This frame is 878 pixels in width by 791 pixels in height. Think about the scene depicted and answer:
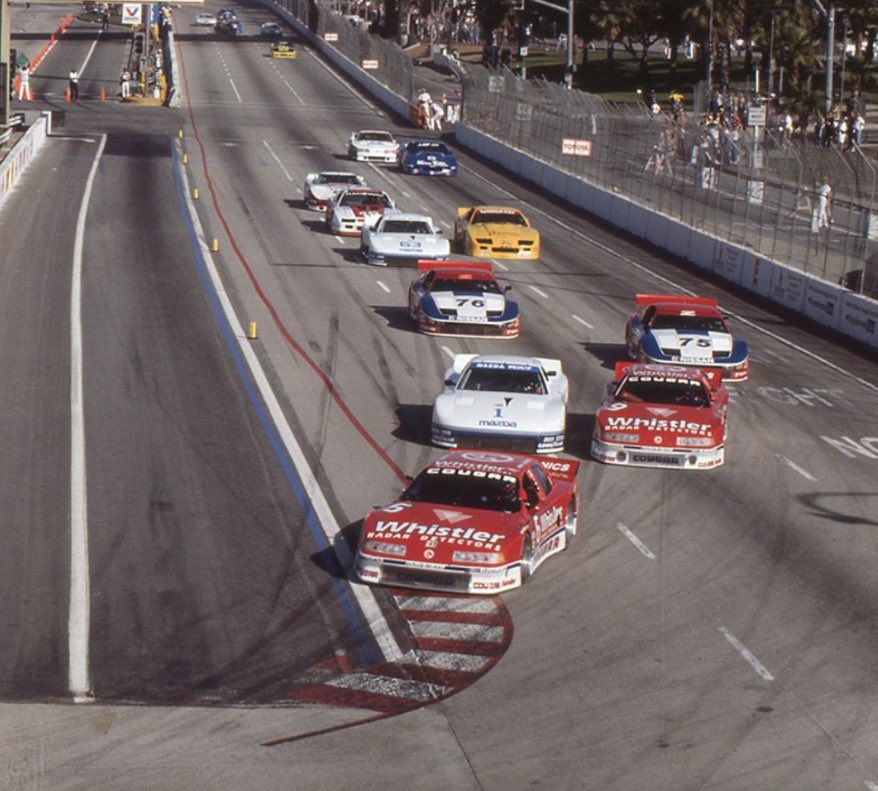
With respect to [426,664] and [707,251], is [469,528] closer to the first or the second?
[426,664]

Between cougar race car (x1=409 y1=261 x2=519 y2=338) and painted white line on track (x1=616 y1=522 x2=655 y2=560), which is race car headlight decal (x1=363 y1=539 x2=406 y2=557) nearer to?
painted white line on track (x1=616 y1=522 x2=655 y2=560)

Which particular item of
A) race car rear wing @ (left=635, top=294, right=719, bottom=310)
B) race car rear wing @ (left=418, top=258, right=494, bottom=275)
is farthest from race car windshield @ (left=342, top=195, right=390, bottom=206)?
race car rear wing @ (left=635, top=294, right=719, bottom=310)

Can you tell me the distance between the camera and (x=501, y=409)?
76.5 feet

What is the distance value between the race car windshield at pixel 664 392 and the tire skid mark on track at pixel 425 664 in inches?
301

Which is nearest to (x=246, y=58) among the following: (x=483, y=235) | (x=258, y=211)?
(x=258, y=211)

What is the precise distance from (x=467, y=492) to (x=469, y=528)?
935 mm

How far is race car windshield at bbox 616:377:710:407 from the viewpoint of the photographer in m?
24.0

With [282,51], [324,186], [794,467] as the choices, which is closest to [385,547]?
[794,467]

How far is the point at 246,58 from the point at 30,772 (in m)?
108

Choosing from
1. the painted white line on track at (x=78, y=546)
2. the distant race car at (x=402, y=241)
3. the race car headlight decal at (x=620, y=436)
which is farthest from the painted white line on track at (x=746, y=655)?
the distant race car at (x=402, y=241)

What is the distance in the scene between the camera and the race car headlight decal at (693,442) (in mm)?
22781

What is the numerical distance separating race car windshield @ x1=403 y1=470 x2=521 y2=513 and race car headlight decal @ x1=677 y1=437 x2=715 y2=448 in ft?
17.0

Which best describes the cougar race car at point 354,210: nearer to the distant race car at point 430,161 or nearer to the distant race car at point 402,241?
the distant race car at point 402,241

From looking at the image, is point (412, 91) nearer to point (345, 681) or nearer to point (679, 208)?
point (679, 208)
